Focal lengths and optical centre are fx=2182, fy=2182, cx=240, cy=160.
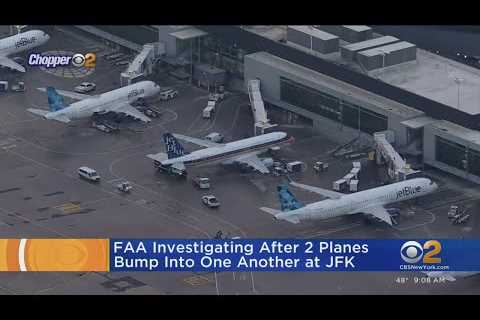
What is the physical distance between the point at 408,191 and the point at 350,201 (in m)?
6.27

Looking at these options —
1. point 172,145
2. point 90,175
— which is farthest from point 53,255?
point 172,145

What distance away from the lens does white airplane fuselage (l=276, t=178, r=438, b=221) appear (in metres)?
188

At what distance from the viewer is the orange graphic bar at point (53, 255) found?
174m

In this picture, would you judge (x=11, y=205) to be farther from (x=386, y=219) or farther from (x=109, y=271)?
(x=386, y=219)

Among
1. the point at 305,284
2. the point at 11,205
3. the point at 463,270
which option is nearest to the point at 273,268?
the point at 305,284

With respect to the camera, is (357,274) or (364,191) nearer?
(357,274)

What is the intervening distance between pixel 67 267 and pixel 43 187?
2307cm

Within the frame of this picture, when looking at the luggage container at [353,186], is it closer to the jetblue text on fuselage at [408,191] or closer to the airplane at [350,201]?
the airplane at [350,201]

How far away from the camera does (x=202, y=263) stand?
571 feet

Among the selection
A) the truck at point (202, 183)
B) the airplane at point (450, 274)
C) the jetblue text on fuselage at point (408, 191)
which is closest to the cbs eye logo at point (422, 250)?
the airplane at point (450, 274)

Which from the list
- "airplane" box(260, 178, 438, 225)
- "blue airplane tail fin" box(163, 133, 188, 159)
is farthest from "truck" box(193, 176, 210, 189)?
"airplane" box(260, 178, 438, 225)

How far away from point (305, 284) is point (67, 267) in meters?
19.5

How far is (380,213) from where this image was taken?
625ft

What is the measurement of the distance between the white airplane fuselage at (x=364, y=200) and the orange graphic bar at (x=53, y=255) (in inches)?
769
